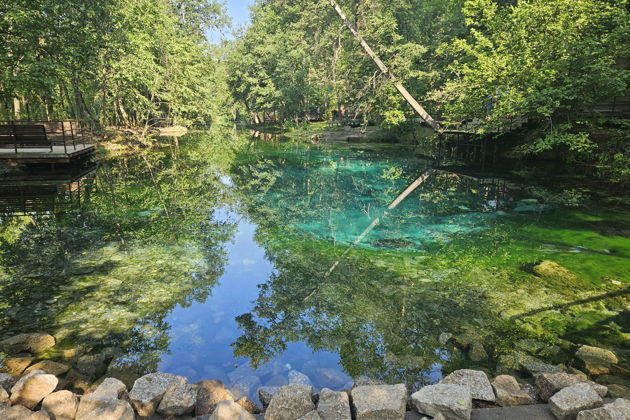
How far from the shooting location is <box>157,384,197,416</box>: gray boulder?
351 cm

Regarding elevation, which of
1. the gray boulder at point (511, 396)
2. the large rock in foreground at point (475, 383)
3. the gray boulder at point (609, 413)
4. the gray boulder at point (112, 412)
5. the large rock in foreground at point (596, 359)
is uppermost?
the gray boulder at point (112, 412)

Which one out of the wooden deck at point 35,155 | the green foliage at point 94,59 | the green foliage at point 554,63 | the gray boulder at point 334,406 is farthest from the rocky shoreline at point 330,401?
the green foliage at point 94,59

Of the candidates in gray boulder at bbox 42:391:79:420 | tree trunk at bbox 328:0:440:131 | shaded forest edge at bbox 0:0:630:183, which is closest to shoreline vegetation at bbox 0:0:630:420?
gray boulder at bbox 42:391:79:420

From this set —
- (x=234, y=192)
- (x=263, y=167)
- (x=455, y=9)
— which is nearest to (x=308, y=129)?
(x=455, y=9)

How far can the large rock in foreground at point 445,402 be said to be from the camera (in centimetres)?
326

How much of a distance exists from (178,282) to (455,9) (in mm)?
32302

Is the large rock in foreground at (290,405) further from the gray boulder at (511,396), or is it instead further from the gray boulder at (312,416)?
the gray boulder at (511,396)

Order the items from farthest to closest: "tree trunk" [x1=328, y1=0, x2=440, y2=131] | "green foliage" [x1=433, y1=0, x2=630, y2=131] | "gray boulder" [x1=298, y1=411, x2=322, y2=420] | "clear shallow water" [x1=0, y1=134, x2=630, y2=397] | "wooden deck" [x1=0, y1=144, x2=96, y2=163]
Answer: "tree trunk" [x1=328, y1=0, x2=440, y2=131] < "wooden deck" [x1=0, y1=144, x2=96, y2=163] < "green foliage" [x1=433, y1=0, x2=630, y2=131] < "clear shallow water" [x1=0, y1=134, x2=630, y2=397] < "gray boulder" [x1=298, y1=411, x2=322, y2=420]

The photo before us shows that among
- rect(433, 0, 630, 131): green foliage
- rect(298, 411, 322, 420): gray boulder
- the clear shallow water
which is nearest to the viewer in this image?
rect(298, 411, 322, 420): gray boulder

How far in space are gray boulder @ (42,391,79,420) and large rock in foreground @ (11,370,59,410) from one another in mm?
207

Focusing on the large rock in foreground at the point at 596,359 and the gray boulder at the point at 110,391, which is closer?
the gray boulder at the point at 110,391

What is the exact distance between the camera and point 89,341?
532 centimetres

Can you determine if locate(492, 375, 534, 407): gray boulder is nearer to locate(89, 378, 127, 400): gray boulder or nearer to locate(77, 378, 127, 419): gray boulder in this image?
locate(77, 378, 127, 419): gray boulder

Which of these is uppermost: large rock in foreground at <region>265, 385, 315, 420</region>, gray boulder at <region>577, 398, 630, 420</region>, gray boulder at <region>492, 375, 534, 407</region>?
gray boulder at <region>577, 398, 630, 420</region>
